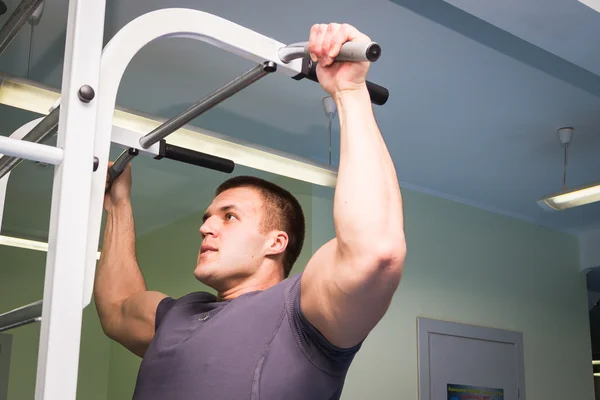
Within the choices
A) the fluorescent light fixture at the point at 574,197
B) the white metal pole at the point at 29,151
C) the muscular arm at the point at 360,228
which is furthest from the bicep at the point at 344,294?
the fluorescent light fixture at the point at 574,197

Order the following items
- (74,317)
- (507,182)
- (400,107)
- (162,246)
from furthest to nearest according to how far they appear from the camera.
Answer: (162,246), (507,182), (400,107), (74,317)

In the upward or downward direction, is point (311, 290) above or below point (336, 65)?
below

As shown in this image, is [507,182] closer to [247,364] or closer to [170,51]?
[170,51]

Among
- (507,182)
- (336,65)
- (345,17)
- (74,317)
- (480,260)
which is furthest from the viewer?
(480,260)

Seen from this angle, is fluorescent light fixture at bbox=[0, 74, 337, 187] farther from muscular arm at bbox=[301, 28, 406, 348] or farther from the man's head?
muscular arm at bbox=[301, 28, 406, 348]

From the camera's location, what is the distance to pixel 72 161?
0.95 metres

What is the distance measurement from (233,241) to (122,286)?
35cm

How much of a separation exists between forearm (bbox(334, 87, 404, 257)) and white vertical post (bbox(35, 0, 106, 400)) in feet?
1.39

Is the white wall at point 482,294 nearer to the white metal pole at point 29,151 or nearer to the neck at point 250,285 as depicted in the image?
the neck at point 250,285

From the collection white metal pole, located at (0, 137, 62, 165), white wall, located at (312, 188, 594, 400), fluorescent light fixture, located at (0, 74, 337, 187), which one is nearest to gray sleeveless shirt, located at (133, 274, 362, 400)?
white metal pole, located at (0, 137, 62, 165)

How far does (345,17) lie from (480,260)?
2.71 metres

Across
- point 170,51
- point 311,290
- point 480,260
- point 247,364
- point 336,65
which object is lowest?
point 247,364

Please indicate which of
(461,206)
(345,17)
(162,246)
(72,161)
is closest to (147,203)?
(162,246)

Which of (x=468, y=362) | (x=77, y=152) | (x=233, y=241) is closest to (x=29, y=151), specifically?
(x=77, y=152)
